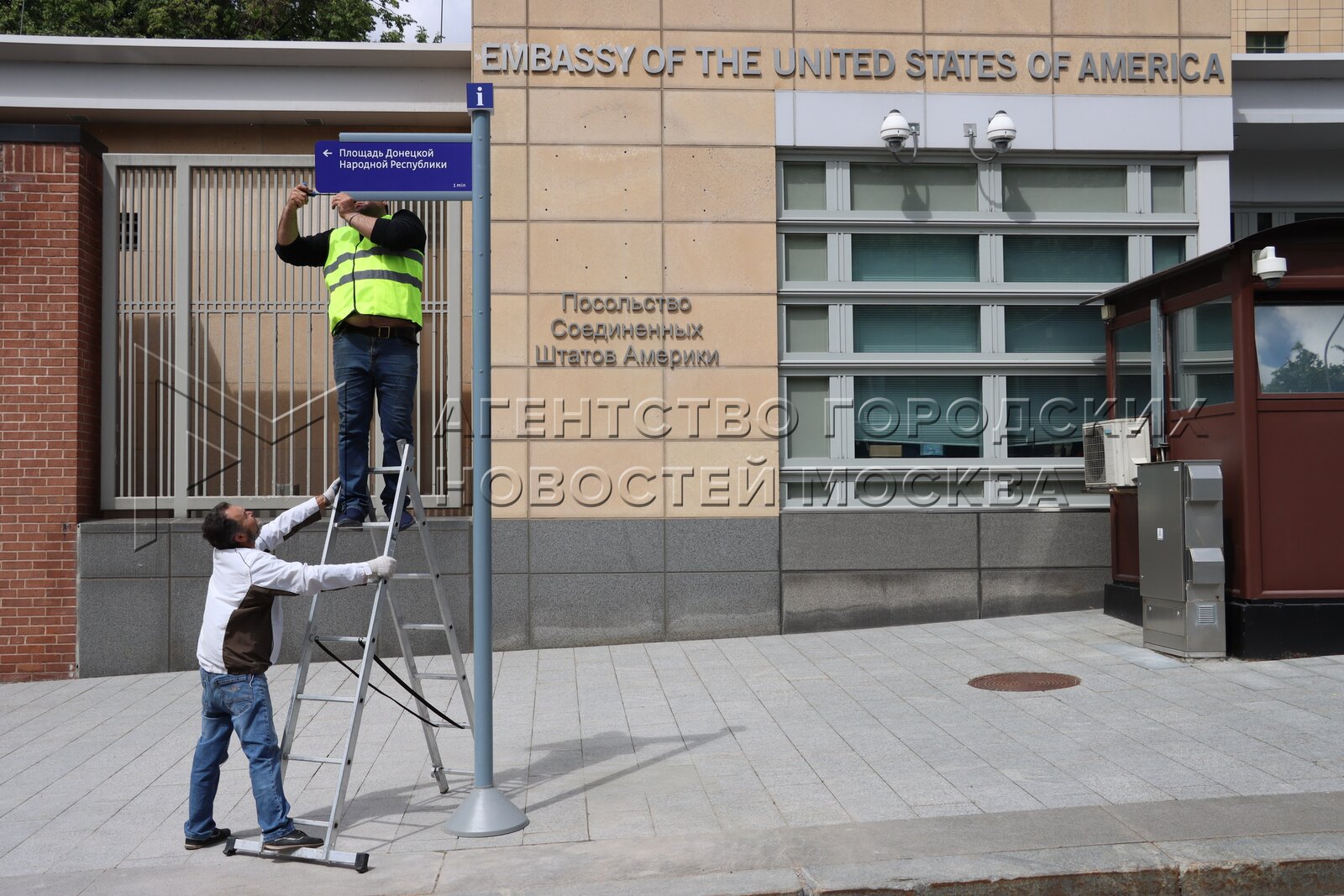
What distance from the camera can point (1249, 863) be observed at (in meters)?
5.16

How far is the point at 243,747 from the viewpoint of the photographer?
19.4 ft

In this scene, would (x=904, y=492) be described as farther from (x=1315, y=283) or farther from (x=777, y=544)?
(x=1315, y=283)

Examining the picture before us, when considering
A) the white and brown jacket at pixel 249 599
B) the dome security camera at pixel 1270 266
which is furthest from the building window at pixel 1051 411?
the white and brown jacket at pixel 249 599

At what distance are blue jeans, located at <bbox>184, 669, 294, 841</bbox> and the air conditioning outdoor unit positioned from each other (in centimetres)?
780

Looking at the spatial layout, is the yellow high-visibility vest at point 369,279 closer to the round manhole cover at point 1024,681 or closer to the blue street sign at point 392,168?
the blue street sign at point 392,168

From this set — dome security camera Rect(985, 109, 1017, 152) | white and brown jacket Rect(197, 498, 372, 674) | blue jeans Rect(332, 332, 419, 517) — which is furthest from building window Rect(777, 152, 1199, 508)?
white and brown jacket Rect(197, 498, 372, 674)

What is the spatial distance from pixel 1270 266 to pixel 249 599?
766 centimetres

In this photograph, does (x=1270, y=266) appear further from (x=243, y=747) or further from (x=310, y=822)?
(x=243, y=747)

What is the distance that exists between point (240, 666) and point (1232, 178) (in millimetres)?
12300

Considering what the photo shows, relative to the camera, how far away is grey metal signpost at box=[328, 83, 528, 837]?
6.16m

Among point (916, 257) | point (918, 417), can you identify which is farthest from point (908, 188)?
point (918, 417)

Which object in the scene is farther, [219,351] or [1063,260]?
[1063,260]

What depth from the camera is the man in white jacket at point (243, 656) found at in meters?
5.89

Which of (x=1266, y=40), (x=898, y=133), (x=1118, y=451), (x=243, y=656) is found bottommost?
(x=243, y=656)
